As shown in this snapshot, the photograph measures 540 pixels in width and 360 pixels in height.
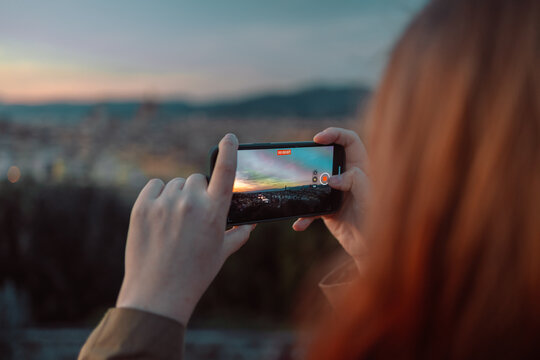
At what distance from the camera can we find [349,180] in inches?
53.2

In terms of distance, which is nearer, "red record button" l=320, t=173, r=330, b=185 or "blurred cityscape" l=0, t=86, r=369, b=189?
"red record button" l=320, t=173, r=330, b=185

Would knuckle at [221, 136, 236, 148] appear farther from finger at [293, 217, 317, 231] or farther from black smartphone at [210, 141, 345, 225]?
finger at [293, 217, 317, 231]

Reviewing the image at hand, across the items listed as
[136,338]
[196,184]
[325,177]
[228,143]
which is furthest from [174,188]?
[325,177]

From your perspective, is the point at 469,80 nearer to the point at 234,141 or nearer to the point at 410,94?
the point at 410,94

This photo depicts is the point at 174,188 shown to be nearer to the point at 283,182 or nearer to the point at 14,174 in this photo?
the point at 283,182

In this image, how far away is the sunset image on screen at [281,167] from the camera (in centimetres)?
127

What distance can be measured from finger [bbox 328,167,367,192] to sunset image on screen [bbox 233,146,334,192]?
0.22ft

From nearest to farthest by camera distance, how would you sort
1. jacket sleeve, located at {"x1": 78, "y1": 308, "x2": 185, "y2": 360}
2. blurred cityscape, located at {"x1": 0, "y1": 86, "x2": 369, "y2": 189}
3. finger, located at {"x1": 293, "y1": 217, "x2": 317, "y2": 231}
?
jacket sleeve, located at {"x1": 78, "y1": 308, "x2": 185, "y2": 360}
finger, located at {"x1": 293, "y1": 217, "x2": 317, "y2": 231}
blurred cityscape, located at {"x1": 0, "y1": 86, "x2": 369, "y2": 189}

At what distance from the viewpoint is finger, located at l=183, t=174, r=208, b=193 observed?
0.85m

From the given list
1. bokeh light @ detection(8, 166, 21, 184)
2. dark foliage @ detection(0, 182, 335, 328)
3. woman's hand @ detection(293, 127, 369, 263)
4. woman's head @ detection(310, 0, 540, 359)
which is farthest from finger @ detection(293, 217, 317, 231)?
bokeh light @ detection(8, 166, 21, 184)

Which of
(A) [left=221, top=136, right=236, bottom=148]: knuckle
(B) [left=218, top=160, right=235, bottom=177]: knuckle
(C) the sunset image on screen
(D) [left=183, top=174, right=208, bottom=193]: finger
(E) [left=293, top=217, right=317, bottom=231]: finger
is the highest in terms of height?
Result: (A) [left=221, top=136, right=236, bottom=148]: knuckle

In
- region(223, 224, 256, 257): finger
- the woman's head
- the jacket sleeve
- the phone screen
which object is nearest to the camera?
the woman's head

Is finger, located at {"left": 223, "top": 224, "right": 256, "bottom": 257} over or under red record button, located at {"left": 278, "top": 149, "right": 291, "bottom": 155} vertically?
under

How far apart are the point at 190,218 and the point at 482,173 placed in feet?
1.67
